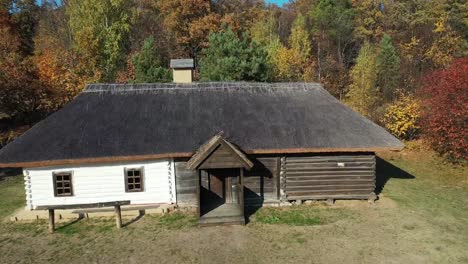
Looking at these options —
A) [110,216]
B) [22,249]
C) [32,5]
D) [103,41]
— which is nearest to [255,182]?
[110,216]

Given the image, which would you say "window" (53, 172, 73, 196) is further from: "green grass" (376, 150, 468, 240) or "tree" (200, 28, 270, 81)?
"tree" (200, 28, 270, 81)

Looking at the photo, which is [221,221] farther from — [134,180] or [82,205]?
[82,205]

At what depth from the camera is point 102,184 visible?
16.7m

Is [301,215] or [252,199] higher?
[252,199]

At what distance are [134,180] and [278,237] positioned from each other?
701cm

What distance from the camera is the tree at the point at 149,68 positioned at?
31500 millimetres

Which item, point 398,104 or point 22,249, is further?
point 398,104

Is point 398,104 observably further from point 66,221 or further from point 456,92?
point 66,221

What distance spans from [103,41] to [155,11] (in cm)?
1614

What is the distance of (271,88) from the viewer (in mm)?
20906

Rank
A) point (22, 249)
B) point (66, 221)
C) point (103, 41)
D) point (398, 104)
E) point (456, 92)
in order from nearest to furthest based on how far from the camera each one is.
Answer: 1. point (22, 249)
2. point (66, 221)
3. point (456, 92)
4. point (398, 104)
5. point (103, 41)

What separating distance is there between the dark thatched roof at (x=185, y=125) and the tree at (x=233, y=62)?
367 inches

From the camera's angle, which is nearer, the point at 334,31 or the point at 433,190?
the point at 433,190

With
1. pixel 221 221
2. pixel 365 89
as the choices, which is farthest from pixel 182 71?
pixel 365 89
